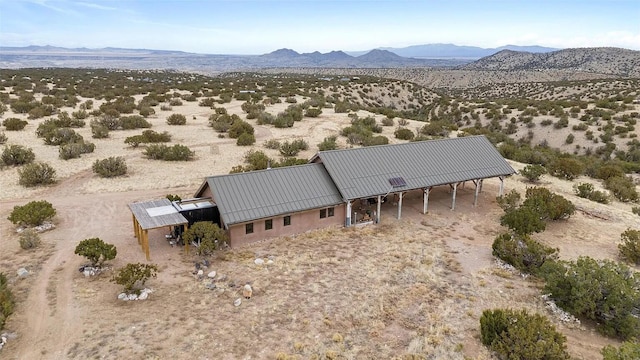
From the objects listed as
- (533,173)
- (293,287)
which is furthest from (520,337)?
(533,173)

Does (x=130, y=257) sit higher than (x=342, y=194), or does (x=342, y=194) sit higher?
(x=342, y=194)

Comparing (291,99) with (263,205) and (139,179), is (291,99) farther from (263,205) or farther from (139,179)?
(263,205)

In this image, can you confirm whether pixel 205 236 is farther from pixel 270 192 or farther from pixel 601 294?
pixel 601 294

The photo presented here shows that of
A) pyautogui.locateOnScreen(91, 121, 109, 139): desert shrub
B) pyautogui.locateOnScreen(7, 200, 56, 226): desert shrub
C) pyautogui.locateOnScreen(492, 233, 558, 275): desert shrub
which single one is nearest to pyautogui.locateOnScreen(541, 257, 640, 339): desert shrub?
pyautogui.locateOnScreen(492, 233, 558, 275): desert shrub

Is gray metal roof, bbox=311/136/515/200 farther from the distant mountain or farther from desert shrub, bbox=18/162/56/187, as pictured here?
the distant mountain

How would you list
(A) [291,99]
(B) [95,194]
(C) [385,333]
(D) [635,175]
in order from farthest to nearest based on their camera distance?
1. (A) [291,99]
2. (D) [635,175]
3. (B) [95,194]
4. (C) [385,333]

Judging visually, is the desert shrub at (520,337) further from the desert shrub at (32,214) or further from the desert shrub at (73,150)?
the desert shrub at (73,150)

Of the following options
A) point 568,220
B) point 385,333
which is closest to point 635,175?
point 568,220
